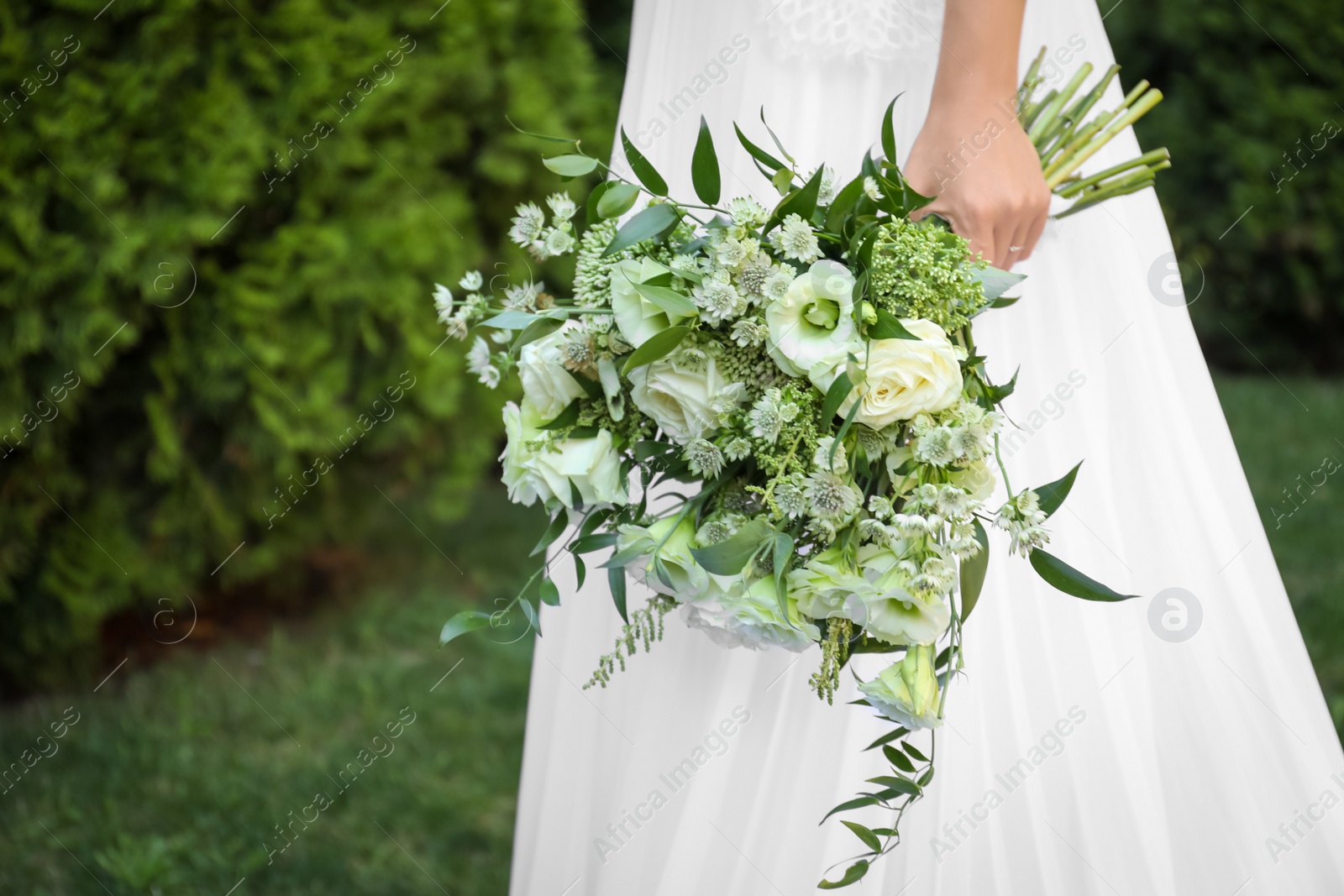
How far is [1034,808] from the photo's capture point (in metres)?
1.50

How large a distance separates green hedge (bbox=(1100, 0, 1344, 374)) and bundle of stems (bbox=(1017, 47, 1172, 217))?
4.56 metres

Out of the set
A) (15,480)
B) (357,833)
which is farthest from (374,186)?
(357,833)

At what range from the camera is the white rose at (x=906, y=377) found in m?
1.12

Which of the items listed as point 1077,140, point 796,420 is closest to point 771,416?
point 796,420

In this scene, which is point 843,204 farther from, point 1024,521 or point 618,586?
point 618,586

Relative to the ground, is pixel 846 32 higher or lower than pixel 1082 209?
higher

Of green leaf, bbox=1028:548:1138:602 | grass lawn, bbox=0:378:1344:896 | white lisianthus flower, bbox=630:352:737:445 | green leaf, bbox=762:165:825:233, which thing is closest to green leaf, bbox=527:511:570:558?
white lisianthus flower, bbox=630:352:737:445

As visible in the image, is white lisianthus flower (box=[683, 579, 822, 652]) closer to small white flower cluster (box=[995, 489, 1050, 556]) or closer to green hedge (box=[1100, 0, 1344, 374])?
small white flower cluster (box=[995, 489, 1050, 556])

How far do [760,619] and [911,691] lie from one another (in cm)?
18

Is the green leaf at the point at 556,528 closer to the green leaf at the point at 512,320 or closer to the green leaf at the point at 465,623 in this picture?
the green leaf at the point at 465,623

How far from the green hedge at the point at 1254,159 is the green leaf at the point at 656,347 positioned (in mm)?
5385

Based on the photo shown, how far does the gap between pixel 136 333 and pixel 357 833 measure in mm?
1585

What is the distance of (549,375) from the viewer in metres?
1.29

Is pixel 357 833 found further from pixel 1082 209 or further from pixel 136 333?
pixel 1082 209
